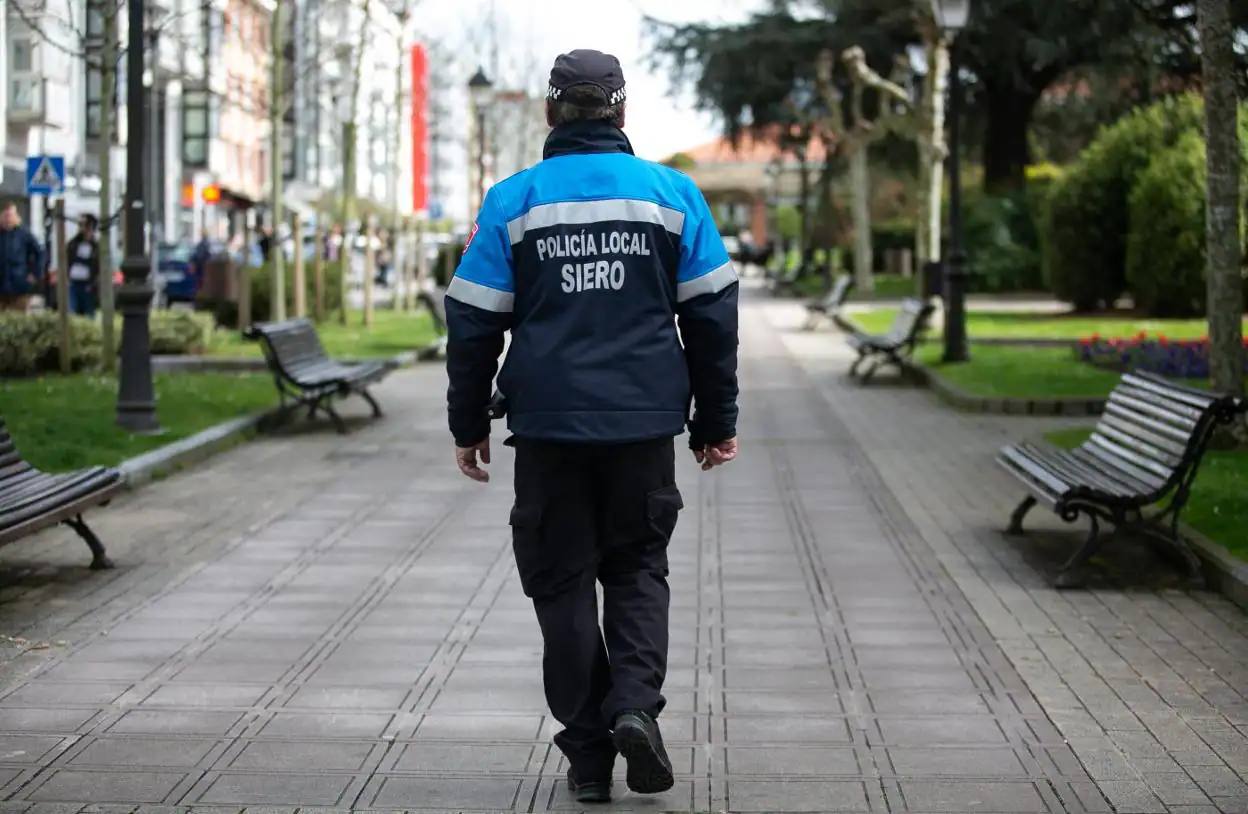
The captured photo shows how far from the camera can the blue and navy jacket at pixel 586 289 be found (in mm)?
5355

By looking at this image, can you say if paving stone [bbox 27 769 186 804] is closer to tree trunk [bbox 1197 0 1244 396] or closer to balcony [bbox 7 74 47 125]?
tree trunk [bbox 1197 0 1244 396]

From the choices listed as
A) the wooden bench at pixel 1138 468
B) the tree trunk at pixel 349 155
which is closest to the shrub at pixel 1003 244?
the tree trunk at pixel 349 155

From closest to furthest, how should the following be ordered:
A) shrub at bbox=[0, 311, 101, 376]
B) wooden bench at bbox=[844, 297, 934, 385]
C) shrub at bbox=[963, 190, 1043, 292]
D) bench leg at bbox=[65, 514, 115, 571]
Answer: bench leg at bbox=[65, 514, 115, 571]
shrub at bbox=[0, 311, 101, 376]
wooden bench at bbox=[844, 297, 934, 385]
shrub at bbox=[963, 190, 1043, 292]

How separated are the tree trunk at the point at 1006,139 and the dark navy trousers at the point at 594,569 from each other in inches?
1679

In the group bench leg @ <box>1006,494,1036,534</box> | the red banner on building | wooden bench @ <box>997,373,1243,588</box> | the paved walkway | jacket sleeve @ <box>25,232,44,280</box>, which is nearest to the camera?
the paved walkway

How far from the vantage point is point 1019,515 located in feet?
34.7

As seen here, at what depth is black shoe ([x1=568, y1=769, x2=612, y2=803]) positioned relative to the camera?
558cm

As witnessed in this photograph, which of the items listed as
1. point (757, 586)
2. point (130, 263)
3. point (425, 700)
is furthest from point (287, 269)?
point (425, 700)

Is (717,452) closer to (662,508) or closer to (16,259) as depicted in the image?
(662,508)

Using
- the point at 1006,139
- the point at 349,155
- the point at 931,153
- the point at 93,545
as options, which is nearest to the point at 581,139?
the point at 93,545

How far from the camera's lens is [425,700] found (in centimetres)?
684

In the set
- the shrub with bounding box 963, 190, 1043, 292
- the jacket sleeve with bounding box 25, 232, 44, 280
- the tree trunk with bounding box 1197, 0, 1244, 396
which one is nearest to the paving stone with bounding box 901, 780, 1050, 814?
the tree trunk with bounding box 1197, 0, 1244, 396

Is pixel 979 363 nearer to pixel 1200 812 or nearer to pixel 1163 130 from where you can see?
pixel 1163 130

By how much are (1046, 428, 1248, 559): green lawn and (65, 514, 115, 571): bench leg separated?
5.14 metres
